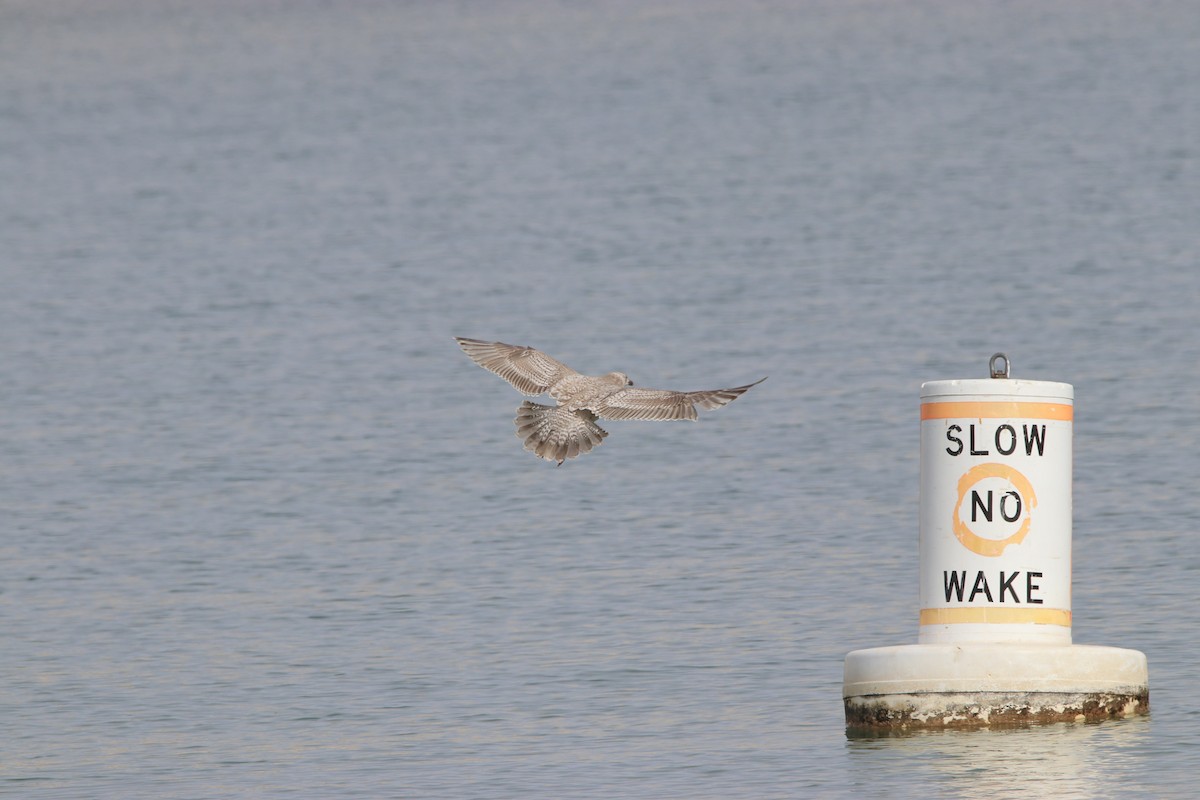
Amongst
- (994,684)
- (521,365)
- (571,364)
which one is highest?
(571,364)

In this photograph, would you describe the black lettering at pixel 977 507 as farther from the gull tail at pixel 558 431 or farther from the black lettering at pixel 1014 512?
the gull tail at pixel 558 431

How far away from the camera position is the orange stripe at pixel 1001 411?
52.2ft

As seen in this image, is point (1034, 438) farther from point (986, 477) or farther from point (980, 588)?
point (980, 588)

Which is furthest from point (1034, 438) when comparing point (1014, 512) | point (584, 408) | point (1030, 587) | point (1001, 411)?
point (584, 408)

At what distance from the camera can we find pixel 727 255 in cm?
5425

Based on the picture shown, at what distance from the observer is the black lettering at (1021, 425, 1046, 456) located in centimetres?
1595

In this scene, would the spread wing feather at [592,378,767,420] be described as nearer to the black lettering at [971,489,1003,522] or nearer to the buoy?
Answer: the buoy

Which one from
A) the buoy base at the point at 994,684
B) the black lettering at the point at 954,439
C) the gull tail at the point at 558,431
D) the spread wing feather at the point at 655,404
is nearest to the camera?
the spread wing feather at the point at 655,404

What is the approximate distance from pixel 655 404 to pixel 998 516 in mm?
2556

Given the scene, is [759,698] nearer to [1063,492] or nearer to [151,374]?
[1063,492]

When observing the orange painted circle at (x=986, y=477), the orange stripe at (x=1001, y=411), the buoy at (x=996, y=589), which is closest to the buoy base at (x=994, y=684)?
the buoy at (x=996, y=589)

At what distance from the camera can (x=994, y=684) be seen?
15.8 meters

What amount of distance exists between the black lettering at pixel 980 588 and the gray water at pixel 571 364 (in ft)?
3.13

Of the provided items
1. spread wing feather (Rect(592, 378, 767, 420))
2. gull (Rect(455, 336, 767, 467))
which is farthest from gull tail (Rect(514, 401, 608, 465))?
spread wing feather (Rect(592, 378, 767, 420))
